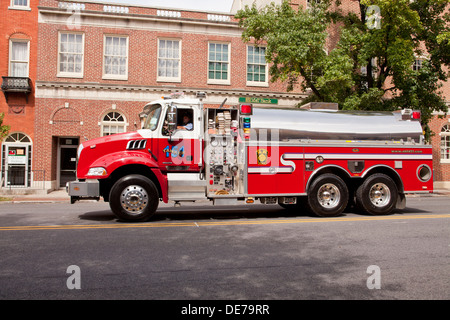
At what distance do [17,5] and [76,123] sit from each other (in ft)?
24.6

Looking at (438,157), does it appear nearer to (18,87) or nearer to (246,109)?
(246,109)

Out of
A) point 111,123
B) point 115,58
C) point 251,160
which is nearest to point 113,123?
point 111,123

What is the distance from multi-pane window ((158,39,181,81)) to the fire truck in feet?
40.5

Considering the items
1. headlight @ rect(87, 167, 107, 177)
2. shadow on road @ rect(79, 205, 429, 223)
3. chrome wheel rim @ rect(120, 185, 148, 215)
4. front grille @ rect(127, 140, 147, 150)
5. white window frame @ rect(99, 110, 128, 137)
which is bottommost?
shadow on road @ rect(79, 205, 429, 223)

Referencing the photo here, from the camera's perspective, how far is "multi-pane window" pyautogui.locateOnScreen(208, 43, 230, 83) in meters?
21.7

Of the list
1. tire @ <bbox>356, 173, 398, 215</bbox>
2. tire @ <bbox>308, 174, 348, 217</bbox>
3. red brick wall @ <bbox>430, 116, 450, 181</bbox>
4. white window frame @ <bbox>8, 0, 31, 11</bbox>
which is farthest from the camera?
red brick wall @ <bbox>430, 116, 450, 181</bbox>

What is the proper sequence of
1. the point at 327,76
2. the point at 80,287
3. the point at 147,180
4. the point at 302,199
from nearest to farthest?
the point at 80,287 < the point at 147,180 < the point at 302,199 < the point at 327,76

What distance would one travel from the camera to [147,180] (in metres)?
8.45

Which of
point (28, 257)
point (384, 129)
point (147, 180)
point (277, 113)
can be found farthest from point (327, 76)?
point (28, 257)

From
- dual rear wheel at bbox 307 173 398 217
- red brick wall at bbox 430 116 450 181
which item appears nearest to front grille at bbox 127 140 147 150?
dual rear wheel at bbox 307 173 398 217

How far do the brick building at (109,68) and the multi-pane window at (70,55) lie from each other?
5 cm

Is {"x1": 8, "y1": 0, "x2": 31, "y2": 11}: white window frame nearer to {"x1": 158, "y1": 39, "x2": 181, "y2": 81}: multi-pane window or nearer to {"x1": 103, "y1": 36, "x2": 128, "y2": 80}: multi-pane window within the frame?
{"x1": 103, "y1": 36, "x2": 128, "y2": 80}: multi-pane window

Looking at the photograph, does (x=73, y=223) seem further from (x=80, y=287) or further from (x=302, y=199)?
(x=302, y=199)

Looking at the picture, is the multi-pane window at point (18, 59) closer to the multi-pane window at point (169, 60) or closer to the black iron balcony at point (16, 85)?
the black iron balcony at point (16, 85)
